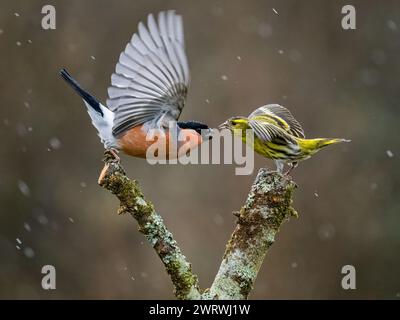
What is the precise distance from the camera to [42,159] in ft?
29.5

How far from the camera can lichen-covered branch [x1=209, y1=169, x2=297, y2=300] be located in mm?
3545

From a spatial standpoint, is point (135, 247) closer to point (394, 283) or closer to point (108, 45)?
point (108, 45)

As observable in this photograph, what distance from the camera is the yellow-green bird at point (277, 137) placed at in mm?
3928

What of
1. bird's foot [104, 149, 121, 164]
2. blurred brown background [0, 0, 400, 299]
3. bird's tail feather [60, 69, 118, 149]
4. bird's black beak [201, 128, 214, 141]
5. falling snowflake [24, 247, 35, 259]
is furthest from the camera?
falling snowflake [24, 247, 35, 259]

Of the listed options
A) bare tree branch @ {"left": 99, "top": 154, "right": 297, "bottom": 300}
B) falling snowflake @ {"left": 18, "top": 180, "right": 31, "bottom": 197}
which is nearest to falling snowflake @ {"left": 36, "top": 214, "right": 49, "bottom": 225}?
falling snowflake @ {"left": 18, "top": 180, "right": 31, "bottom": 197}

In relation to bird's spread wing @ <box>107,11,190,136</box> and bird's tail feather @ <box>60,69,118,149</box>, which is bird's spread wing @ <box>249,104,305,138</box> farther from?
bird's tail feather @ <box>60,69,118,149</box>

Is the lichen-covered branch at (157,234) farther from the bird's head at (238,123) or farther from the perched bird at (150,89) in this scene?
the bird's head at (238,123)

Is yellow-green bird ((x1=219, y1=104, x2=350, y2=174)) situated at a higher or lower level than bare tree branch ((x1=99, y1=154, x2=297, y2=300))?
higher

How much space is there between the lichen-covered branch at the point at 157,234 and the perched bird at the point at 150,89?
1.31ft

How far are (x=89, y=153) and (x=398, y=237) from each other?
448 centimetres

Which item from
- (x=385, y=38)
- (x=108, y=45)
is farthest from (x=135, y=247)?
(x=385, y=38)

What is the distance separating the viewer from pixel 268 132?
3891 mm

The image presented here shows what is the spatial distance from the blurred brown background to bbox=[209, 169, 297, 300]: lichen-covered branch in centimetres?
522

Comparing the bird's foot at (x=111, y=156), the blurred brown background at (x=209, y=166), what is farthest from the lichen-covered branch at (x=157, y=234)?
the blurred brown background at (x=209, y=166)
